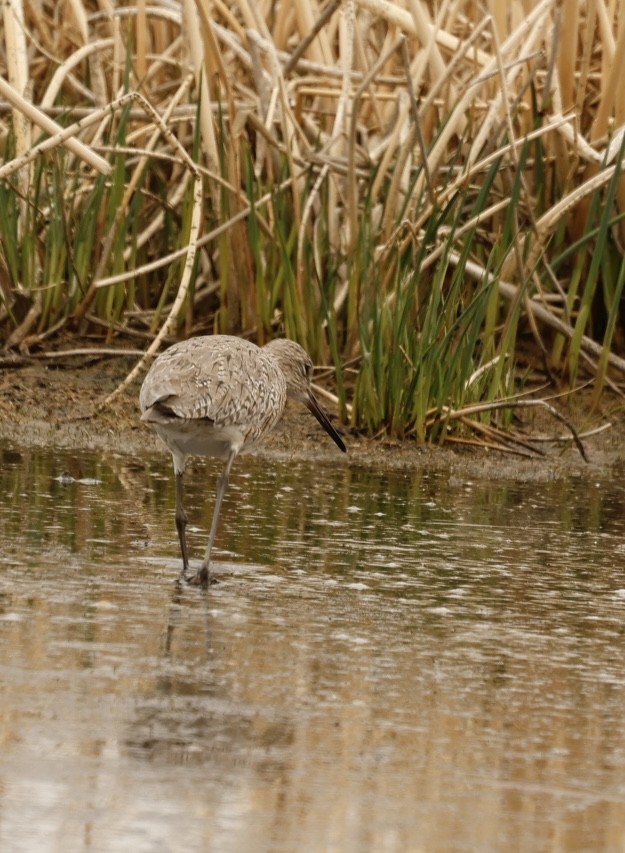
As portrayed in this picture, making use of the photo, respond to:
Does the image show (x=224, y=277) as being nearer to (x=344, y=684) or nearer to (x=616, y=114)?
(x=616, y=114)

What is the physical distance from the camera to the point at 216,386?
17.9 ft

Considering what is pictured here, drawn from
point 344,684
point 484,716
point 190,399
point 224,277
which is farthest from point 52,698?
point 224,277

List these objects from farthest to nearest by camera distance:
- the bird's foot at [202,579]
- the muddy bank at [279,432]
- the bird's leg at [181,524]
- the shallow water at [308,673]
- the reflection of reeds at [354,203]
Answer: the reflection of reeds at [354,203], the muddy bank at [279,432], the bird's leg at [181,524], the bird's foot at [202,579], the shallow water at [308,673]

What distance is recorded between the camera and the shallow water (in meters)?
3.00

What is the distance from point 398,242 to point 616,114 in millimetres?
1522

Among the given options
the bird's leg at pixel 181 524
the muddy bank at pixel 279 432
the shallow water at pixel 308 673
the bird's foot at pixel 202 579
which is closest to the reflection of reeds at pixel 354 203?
the muddy bank at pixel 279 432

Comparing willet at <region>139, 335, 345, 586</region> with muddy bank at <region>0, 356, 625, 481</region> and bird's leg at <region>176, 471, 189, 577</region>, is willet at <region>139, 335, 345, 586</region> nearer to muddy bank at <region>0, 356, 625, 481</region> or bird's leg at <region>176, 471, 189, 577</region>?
Result: bird's leg at <region>176, 471, 189, 577</region>

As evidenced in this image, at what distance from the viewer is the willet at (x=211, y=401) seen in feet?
17.4

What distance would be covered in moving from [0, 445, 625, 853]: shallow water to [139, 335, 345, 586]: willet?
323 mm

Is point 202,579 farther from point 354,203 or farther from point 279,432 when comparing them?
point 354,203

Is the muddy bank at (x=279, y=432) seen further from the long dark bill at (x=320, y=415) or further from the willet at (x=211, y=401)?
the willet at (x=211, y=401)

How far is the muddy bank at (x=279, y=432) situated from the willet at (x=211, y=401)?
157cm

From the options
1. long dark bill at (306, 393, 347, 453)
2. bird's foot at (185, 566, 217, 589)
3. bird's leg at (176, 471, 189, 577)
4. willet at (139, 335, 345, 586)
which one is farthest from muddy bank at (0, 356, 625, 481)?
bird's foot at (185, 566, 217, 589)

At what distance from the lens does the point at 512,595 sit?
5070 millimetres
